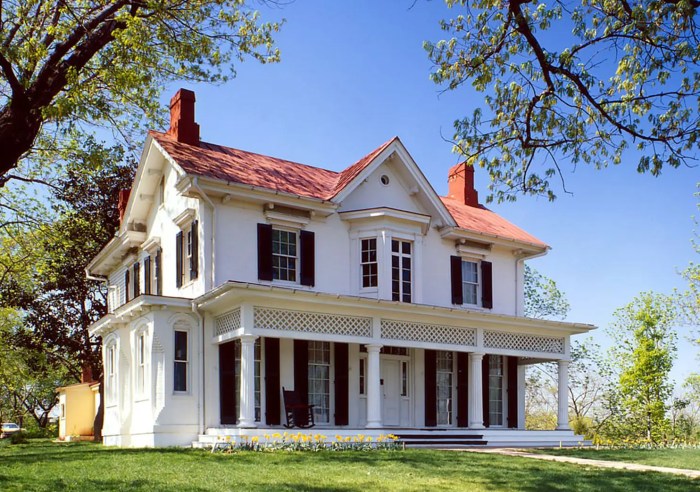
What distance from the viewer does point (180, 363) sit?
18422 mm

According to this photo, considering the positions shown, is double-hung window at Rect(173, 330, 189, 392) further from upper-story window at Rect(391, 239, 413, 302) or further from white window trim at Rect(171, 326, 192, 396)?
upper-story window at Rect(391, 239, 413, 302)

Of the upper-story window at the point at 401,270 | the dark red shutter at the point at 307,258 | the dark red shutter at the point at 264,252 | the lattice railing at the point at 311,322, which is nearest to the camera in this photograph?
the lattice railing at the point at 311,322

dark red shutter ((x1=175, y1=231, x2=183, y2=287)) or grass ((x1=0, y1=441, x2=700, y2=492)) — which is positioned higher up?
dark red shutter ((x1=175, y1=231, x2=183, y2=287))

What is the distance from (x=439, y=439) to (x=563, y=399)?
479cm

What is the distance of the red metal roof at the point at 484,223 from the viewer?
2391 cm

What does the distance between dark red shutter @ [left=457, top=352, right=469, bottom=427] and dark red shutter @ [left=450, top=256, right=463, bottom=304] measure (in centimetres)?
165

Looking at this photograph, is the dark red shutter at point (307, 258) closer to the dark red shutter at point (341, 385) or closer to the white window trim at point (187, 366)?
the dark red shutter at point (341, 385)

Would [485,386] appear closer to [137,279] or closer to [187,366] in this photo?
[187,366]

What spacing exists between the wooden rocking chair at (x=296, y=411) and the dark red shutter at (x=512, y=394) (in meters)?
7.55

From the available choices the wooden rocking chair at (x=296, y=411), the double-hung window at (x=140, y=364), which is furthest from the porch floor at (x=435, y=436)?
the double-hung window at (x=140, y=364)

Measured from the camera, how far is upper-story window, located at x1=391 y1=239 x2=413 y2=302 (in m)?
21.3

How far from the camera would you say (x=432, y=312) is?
1984 centimetres

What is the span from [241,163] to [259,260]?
3.05 metres

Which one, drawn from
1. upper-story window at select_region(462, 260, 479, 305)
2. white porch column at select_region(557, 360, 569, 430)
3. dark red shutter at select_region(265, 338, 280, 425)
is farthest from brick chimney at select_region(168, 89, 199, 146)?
white porch column at select_region(557, 360, 569, 430)
